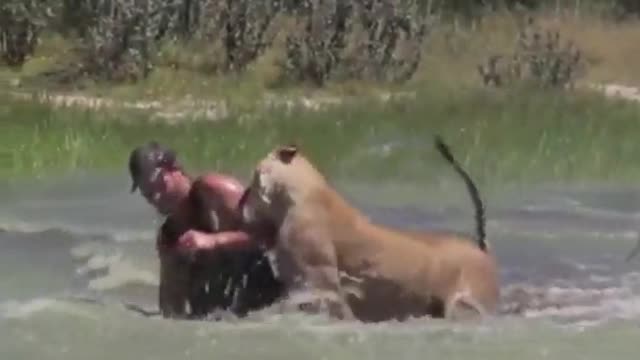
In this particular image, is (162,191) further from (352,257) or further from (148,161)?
(352,257)

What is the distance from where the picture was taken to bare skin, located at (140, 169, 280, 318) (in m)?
7.91

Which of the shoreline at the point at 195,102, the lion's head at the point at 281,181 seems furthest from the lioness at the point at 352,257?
the shoreline at the point at 195,102

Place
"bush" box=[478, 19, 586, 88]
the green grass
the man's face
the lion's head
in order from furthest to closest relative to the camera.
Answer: "bush" box=[478, 19, 586, 88]
the green grass
the man's face
the lion's head

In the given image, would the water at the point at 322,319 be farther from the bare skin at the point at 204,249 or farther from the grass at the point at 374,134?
the grass at the point at 374,134

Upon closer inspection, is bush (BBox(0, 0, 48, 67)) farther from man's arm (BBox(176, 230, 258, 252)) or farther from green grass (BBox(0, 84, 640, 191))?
man's arm (BBox(176, 230, 258, 252))

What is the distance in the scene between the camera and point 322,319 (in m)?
7.60

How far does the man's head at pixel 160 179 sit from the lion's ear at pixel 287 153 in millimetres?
650

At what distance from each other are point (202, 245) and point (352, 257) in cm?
67

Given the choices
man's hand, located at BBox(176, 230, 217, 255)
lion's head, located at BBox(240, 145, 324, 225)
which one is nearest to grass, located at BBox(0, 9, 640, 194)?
man's hand, located at BBox(176, 230, 217, 255)

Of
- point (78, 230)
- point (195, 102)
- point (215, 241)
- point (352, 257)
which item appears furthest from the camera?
point (195, 102)

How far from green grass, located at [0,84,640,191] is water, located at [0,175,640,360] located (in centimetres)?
52

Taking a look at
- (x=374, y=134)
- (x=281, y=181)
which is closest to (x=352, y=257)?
(x=281, y=181)

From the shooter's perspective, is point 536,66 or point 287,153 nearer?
point 287,153

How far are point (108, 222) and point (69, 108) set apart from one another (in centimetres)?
479
